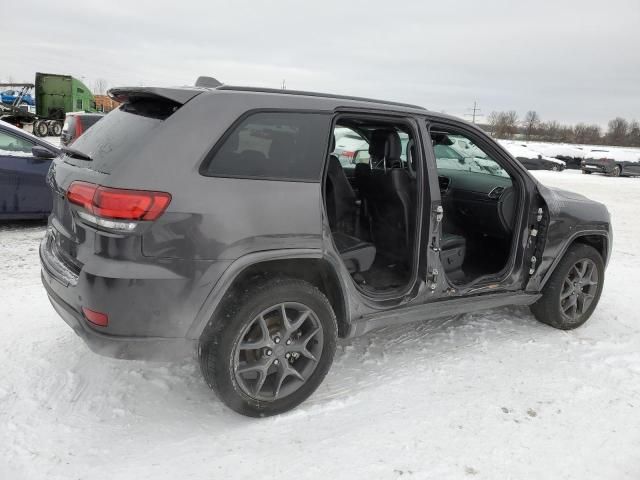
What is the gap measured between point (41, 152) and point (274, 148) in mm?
5015

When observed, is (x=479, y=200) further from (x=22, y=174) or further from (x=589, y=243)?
(x=22, y=174)

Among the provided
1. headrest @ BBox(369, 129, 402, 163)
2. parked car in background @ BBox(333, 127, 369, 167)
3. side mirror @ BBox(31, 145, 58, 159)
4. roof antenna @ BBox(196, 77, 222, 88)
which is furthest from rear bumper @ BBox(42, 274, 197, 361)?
side mirror @ BBox(31, 145, 58, 159)

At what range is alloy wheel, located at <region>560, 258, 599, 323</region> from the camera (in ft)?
13.9

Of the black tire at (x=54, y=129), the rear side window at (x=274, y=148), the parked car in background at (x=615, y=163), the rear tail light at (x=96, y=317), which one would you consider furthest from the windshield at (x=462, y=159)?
the black tire at (x=54, y=129)

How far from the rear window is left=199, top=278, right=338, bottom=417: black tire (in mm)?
922

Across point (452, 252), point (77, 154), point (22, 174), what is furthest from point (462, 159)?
point (22, 174)

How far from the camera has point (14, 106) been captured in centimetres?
2445

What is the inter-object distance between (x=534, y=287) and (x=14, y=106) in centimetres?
2709

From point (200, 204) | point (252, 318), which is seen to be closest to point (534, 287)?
point (252, 318)

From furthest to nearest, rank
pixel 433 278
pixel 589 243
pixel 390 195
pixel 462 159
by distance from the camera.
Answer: pixel 462 159 → pixel 589 243 → pixel 390 195 → pixel 433 278

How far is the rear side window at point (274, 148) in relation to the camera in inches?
102

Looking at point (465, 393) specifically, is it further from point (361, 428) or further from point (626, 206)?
point (626, 206)

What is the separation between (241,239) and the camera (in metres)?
2.55

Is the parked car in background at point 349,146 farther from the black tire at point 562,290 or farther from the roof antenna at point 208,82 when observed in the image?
the black tire at point 562,290
